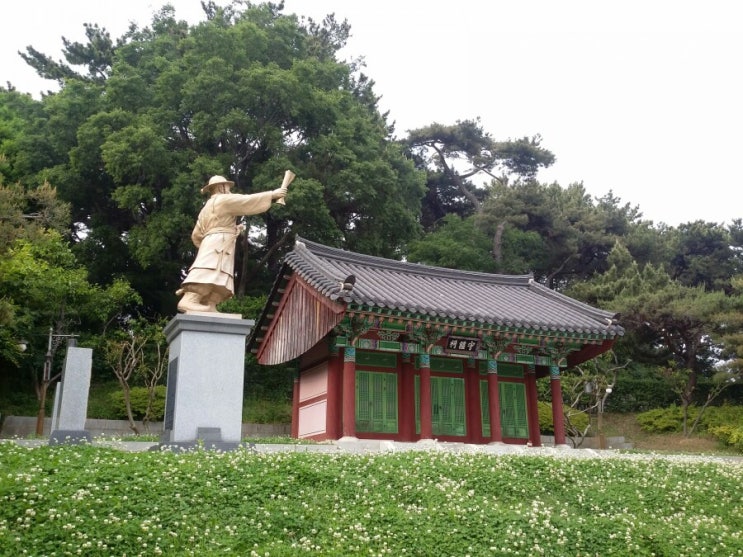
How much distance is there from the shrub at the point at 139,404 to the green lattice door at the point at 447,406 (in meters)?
11.3

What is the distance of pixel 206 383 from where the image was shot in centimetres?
1177

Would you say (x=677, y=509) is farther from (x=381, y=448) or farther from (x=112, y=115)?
(x=112, y=115)

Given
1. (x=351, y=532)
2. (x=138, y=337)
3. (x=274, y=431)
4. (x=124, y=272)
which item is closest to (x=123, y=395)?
(x=138, y=337)

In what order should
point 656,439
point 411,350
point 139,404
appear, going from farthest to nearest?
point 656,439 < point 139,404 < point 411,350

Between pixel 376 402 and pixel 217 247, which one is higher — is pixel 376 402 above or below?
below

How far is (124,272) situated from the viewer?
1302 inches

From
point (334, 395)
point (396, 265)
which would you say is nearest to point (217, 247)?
point (334, 395)

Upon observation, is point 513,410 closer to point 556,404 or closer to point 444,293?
point 556,404

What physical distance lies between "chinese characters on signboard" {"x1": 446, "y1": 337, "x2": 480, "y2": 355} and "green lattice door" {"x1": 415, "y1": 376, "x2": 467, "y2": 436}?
41.5 inches

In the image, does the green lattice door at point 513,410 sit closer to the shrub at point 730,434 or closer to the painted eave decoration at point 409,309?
the painted eave decoration at point 409,309

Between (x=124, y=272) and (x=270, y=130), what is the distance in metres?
10.0

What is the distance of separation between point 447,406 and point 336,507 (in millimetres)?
10160

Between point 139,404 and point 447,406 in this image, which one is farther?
point 139,404

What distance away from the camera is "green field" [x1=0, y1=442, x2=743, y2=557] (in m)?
7.54
